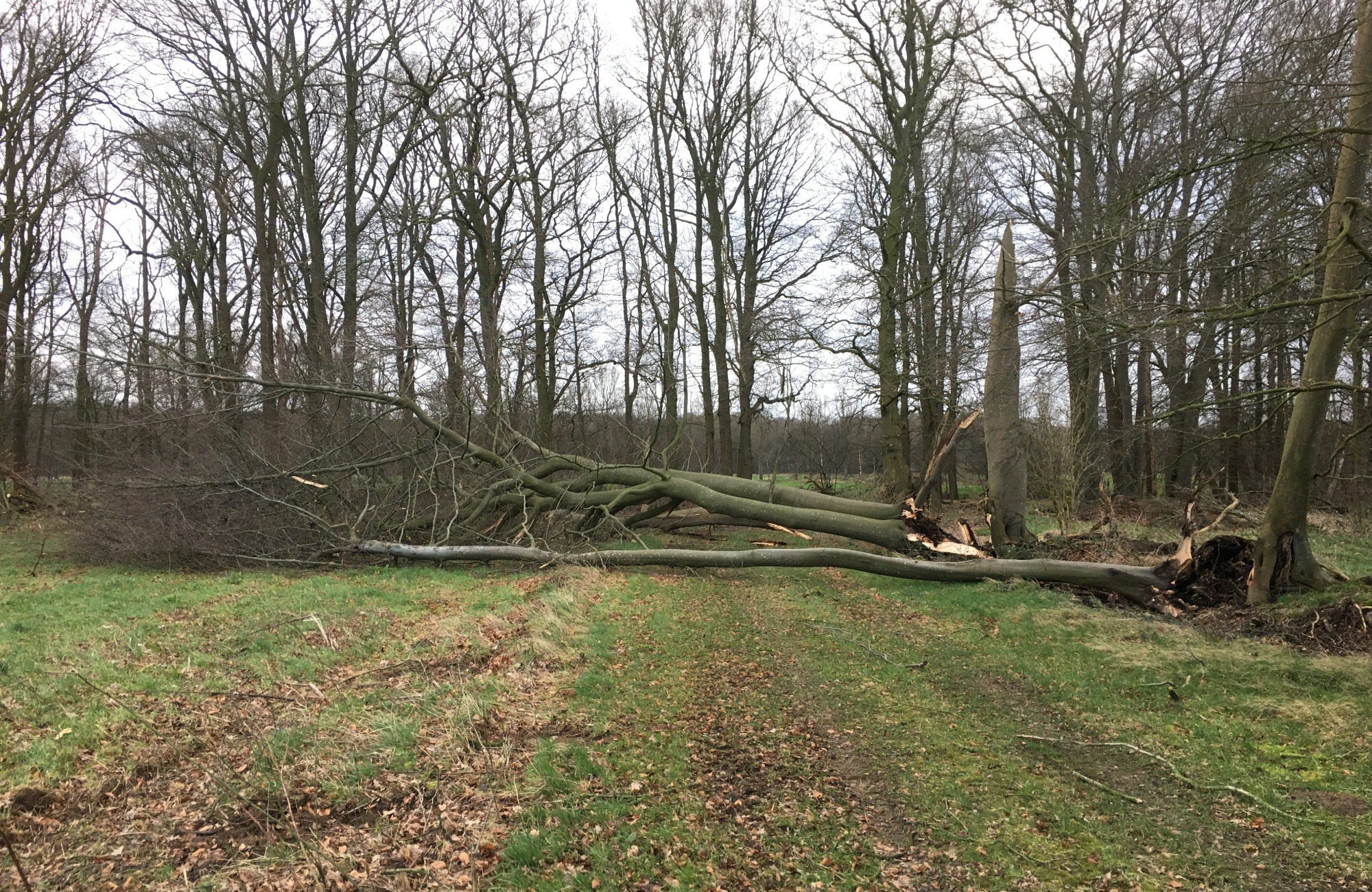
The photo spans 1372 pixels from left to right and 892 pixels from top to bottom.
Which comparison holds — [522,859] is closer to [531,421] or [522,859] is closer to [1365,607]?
[1365,607]

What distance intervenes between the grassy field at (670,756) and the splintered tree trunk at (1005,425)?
3.71m

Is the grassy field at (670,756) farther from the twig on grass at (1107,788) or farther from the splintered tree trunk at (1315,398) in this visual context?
the splintered tree trunk at (1315,398)

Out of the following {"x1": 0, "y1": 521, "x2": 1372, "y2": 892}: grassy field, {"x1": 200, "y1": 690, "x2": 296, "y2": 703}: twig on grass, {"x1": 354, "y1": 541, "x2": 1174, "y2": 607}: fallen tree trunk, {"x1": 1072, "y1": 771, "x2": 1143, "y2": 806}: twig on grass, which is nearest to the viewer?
{"x1": 0, "y1": 521, "x2": 1372, "y2": 892}: grassy field

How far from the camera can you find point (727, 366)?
23516 millimetres

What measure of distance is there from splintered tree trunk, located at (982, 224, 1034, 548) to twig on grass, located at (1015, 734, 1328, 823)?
23.5ft

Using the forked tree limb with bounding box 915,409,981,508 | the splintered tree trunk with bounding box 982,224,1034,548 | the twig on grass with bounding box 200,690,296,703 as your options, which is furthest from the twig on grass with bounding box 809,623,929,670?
the twig on grass with bounding box 200,690,296,703

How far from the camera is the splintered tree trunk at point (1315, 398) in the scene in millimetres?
6848

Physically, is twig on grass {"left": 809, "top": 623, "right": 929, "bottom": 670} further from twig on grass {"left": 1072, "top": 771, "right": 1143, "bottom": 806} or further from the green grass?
twig on grass {"left": 1072, "top": 771, "right": 1143, "bottom": 806}

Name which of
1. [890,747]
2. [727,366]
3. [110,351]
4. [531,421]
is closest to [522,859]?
[890,747]

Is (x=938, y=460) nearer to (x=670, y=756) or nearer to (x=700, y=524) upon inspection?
(x=700, y=524)

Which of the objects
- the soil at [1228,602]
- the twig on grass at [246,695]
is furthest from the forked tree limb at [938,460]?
the twig on grass at [246,695]

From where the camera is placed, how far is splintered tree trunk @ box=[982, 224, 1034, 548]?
11.9 meters

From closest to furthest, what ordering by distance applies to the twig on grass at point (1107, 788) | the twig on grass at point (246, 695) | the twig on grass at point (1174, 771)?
the twig on grass at point (1174, 771) < the twig on grass at point (1107, 788) < the twig on grass at point (246, 695)

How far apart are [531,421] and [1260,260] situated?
15.5m
